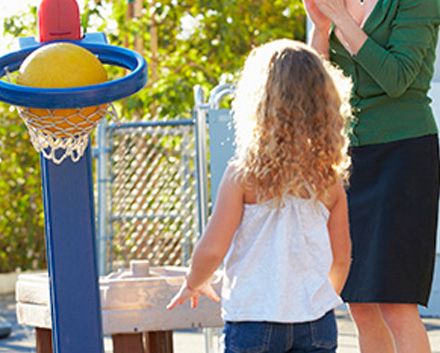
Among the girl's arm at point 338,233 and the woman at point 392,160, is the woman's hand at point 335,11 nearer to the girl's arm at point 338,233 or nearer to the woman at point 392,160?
the woman at point 392,160

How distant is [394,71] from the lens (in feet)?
8.59

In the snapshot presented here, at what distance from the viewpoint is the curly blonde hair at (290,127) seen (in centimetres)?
212

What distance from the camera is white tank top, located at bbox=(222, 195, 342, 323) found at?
82.7 inches

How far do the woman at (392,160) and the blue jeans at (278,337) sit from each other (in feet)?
2.02

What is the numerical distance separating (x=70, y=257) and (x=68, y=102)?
500 mm

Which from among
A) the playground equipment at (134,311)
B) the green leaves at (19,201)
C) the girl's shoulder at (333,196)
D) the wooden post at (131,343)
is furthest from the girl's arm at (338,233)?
the green leaves at (19,201)

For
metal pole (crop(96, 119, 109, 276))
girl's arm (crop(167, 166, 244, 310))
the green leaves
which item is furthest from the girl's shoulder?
the green leaves

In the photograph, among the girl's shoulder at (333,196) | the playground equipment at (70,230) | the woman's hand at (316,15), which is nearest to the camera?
the girl's shoulder at (333,196)

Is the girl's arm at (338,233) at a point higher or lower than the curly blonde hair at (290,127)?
lower

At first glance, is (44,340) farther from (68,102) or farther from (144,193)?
(144,193)

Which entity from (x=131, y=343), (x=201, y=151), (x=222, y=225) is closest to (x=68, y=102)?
(x=222, y=225)

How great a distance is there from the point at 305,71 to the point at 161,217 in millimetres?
4003

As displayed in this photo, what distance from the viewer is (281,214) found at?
2131mm

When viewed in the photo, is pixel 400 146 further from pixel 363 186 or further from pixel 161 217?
pixel 161 217
